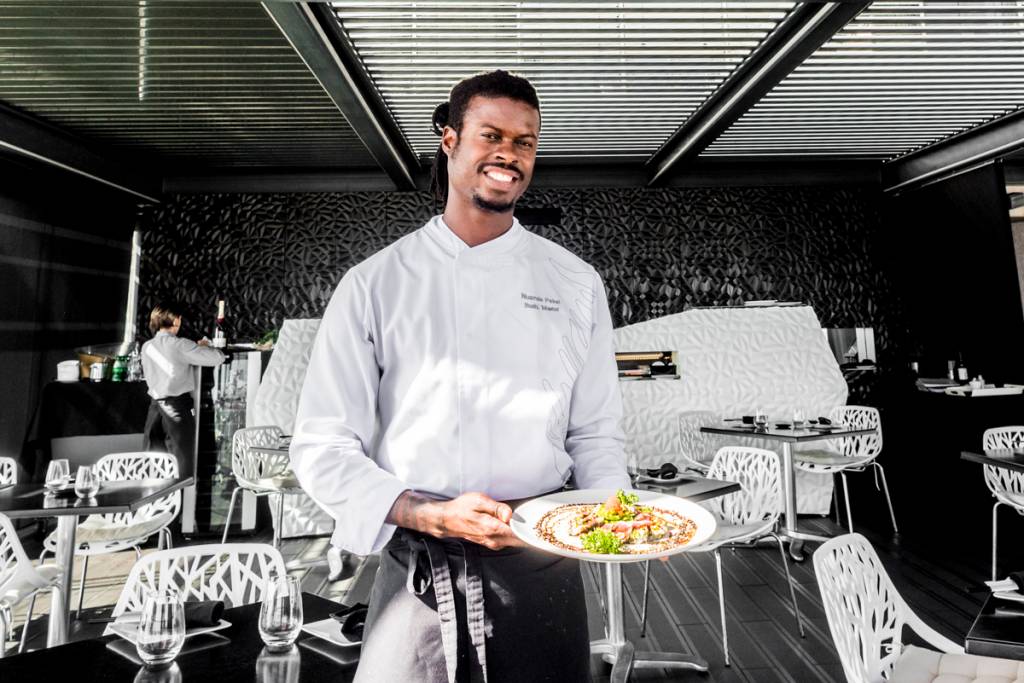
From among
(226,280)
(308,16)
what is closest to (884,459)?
(308,16)

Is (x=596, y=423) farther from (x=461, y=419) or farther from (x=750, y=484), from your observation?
(x=750, y=484)

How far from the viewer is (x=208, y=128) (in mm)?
5191

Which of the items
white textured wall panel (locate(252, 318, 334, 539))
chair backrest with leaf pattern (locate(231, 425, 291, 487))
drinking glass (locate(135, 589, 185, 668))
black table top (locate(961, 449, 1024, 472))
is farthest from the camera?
white textured wall panel (locate(252, 318, 334, 539))

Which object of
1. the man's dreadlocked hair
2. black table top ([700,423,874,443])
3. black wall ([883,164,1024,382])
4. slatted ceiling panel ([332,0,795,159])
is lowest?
black table top ([700,423,874,443])

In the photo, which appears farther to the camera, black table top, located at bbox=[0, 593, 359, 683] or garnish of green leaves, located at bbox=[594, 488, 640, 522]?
black table top, located at bbox=[0, 593, 359, 683]

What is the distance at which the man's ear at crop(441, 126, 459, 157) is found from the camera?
44.7 inches

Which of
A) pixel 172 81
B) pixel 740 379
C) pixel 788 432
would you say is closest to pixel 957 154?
pixel 740 379

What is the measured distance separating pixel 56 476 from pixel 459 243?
281cm

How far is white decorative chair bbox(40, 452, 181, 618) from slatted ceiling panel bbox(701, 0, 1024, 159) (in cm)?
508

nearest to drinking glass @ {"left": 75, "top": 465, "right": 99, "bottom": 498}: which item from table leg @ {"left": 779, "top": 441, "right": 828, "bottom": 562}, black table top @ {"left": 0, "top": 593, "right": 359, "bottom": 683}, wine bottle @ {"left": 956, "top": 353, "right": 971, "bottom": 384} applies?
black table top @ {"left": 0, "top": 593, "right": 359, "bottom": 683}

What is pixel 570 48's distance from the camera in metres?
4.02

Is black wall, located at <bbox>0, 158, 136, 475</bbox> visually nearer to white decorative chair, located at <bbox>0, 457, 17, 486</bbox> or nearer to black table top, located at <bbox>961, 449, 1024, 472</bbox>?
white decorative chair, located at <bbox>0, 457, 17, 486</bbox>

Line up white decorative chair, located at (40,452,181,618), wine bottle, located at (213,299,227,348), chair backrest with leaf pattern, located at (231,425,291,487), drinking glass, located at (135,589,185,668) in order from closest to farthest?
drinking glass, located at (135,589,185,668) < white decorative chair, located at (40,452,181,618) < chair backrest with leaf pattern, located at (231,425,291,487) < wine bottle, located at (213,299,227,348)

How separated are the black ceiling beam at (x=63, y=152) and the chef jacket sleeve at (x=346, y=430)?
5.15m
